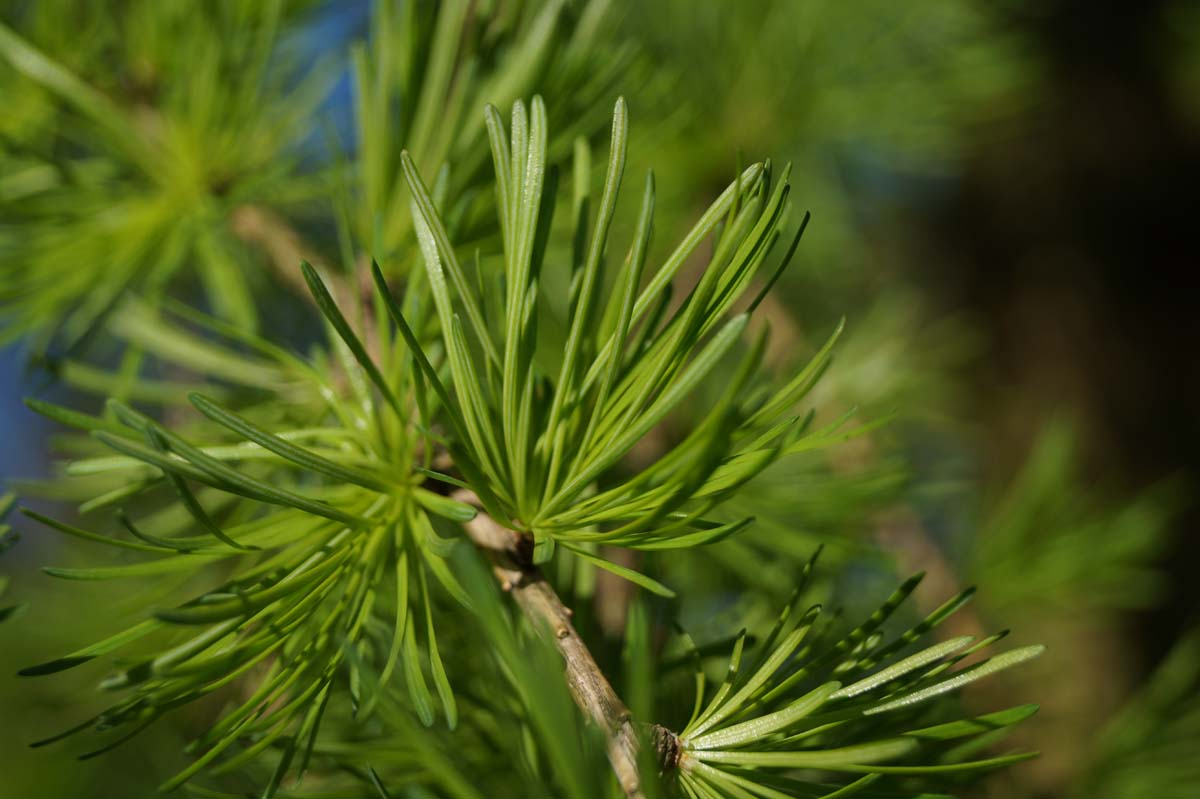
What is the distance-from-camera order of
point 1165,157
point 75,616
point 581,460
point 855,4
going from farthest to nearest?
point 1165,157
point 855,4
point 75,616
point 581,460

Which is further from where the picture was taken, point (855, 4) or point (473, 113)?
point (855, 4)

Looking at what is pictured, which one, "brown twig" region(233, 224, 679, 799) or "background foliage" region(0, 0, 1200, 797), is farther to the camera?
"background foliage" region(0, 0, 1200, 797)

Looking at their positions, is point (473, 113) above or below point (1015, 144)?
below

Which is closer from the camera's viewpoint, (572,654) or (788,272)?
(572,654)

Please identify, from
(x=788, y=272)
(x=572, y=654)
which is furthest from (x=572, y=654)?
(x=788, y=272)

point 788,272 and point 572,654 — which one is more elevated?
point 788,272

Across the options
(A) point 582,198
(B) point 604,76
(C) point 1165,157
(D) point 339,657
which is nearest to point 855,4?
(B) point 604,76

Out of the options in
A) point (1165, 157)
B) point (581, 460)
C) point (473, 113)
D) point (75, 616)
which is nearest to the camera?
point (581, 460)

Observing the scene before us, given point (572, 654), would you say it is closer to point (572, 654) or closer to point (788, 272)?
point (572, 654)

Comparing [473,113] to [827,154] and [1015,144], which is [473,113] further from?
[1015,144]

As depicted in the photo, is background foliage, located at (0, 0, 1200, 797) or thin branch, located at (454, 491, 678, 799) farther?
background foliage, located at (0, 0, 1200, 797)

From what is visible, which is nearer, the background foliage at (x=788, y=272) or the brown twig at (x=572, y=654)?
the brown twig at (x=572, y=654)
